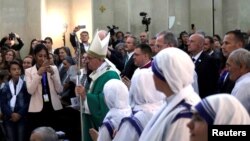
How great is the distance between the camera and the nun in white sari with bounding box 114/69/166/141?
4445 millimetres

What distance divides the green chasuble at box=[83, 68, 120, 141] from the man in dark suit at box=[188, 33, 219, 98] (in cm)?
163

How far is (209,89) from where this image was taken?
748cm

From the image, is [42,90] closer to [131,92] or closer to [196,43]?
[196,43]

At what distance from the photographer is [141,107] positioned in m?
4.50

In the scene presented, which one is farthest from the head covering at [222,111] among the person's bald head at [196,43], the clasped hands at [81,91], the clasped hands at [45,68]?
the clasped hands at [45,68]

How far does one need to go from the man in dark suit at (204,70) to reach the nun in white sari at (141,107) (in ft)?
9.85

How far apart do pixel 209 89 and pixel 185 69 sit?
400 centimetres

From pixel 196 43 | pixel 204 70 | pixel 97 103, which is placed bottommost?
pixel 97 103

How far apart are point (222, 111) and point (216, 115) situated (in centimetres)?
4

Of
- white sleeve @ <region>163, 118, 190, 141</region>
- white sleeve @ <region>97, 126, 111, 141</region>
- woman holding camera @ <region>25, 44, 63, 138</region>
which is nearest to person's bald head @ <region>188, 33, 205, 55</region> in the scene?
woman holding camera @ <region>25, 44, 63, 138</region>

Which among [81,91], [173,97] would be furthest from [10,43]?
[173,97]

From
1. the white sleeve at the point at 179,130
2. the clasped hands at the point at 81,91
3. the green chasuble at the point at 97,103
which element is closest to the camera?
the white sleeve at the point at 179,130

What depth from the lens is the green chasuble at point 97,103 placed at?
6.13 metres

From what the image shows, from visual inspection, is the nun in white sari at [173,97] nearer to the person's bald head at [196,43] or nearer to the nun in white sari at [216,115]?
the nun in white sari at [216,115]
